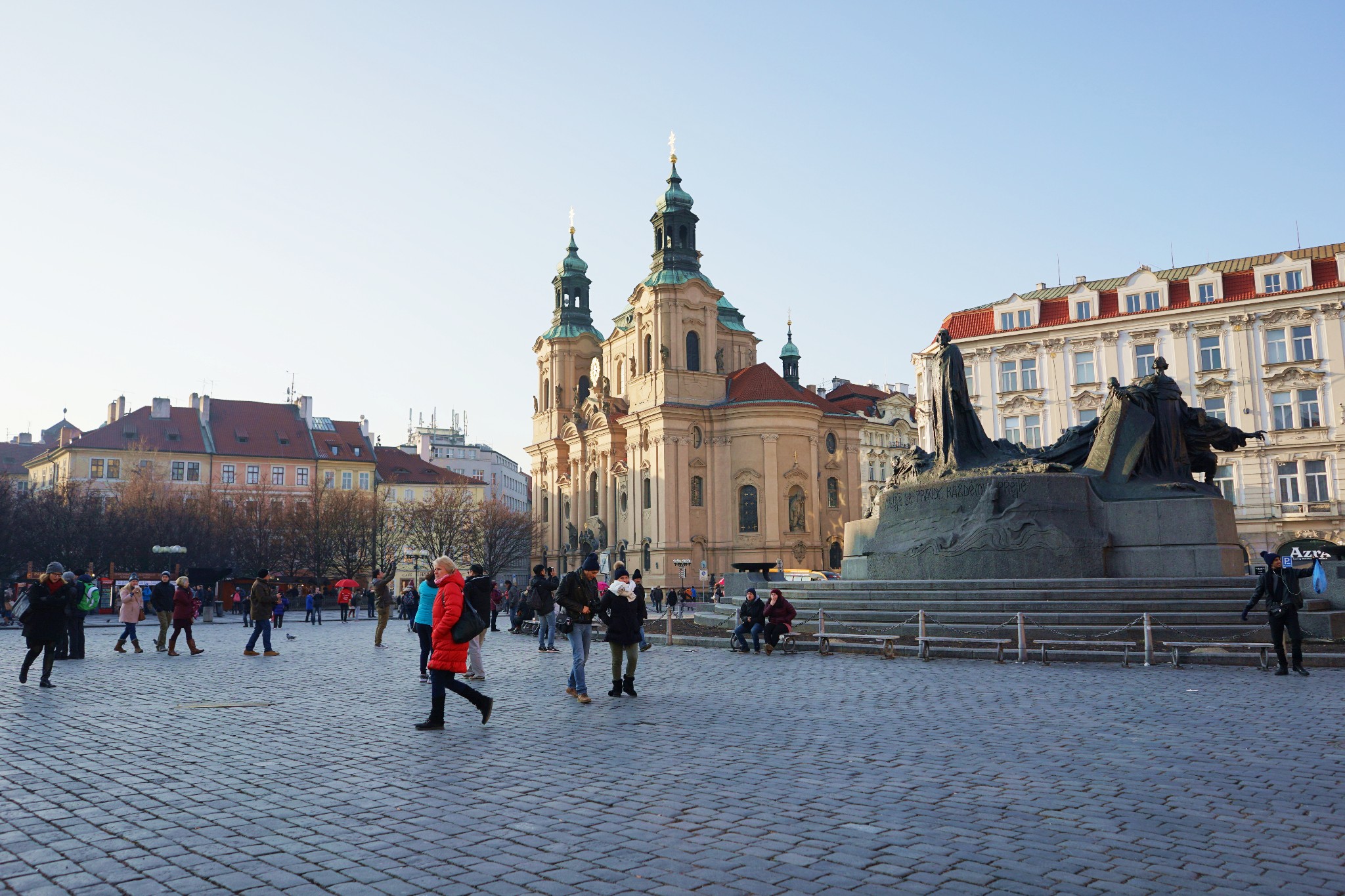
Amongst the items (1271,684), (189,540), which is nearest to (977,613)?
(1271,684)

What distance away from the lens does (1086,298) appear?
55.7 metres

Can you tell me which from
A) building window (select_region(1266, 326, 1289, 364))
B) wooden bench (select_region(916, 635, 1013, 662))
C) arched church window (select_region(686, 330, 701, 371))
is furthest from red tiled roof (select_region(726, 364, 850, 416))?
wooden bench (select_region(916, 635, 1013, 662))

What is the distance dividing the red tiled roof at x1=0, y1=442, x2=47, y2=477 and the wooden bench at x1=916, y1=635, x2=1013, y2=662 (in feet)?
331

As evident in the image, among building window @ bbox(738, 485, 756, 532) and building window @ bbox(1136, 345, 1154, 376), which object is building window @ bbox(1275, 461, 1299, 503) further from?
building window @ bbox(738, 485, 756, 532)

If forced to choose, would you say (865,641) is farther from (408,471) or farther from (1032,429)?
(408,471)

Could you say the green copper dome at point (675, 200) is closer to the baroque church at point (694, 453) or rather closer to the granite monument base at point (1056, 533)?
the baroque church at point (694, 453)

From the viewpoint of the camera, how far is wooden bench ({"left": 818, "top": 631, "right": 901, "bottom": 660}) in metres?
17.5

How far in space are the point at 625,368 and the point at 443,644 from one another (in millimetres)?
71245

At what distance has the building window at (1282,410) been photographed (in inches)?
1964

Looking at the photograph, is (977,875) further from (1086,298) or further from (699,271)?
(699,271)

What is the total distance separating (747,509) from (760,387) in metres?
8.83

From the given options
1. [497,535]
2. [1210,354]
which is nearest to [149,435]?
[497,535]

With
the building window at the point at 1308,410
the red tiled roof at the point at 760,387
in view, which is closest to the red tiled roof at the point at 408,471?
the red tiled roof at the point at 760,387

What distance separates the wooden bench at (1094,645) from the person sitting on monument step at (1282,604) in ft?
6.46
